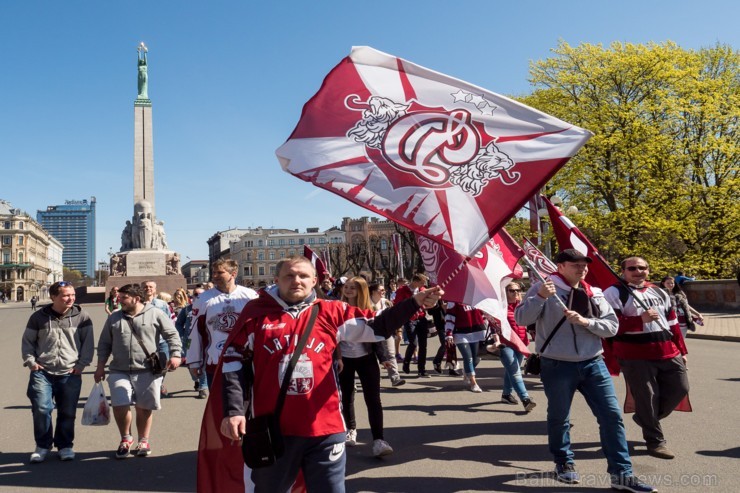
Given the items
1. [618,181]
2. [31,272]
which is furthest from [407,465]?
[31,272]

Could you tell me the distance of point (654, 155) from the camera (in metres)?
25.1

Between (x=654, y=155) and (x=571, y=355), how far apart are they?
76.0 ft

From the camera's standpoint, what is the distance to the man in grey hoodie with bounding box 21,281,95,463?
612 centimetres

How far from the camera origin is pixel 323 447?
10.8ft

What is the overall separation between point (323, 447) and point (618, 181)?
81.6 ft

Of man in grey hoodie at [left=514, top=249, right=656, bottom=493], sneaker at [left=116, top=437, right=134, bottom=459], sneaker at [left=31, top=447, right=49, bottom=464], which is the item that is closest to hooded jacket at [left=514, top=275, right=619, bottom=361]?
man in grey hoodie at [left=514, top=249, right=656, bottom=493]

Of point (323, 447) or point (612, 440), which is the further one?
point (612, 440)

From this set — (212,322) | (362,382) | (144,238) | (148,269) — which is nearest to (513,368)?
(362,382)

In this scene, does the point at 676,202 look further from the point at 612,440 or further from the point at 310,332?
the point at 310,332

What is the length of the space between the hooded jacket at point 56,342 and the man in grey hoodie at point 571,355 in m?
4.61

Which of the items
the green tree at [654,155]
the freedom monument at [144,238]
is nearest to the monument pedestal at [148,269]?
the freedom monument at [144,238]

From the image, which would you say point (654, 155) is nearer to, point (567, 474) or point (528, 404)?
point (528, 404)

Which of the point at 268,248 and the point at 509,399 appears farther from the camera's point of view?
the point at 268,248

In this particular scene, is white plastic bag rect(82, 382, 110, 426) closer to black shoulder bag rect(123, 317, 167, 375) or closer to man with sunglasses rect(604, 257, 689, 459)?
black shoulder bag rect(123, 317, 167, 375)
